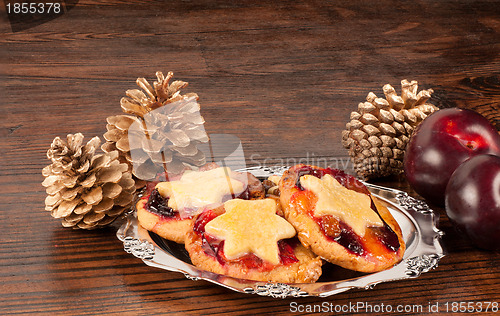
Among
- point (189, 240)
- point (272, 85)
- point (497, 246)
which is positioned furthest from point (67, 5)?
point (497, 246)

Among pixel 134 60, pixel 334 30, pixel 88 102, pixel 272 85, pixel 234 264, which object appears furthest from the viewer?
pixel 334 30

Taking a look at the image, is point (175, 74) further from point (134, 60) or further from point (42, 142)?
point (42, 142)

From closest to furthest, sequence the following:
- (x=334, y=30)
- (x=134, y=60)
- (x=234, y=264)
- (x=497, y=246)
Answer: (x=234, y=264)
(x=497, y=246)
(x=134, y=60)
(x=334, y=30)

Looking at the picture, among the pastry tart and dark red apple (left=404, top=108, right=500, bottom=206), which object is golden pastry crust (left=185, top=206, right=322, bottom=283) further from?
dark red apple (left=404, top=108, right=500, bottom=206)

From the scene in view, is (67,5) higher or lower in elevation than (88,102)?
higher

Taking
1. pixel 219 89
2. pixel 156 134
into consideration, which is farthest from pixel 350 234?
pixel 219 89
